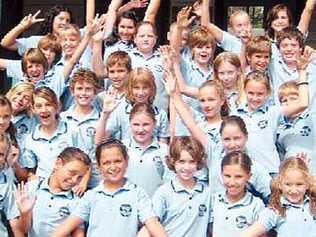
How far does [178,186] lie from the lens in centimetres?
552

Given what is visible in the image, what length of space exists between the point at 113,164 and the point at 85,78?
1.21m

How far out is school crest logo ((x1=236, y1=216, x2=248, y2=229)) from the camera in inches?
211

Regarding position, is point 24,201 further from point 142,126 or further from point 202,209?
point 202,209

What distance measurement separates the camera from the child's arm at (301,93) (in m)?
6.07

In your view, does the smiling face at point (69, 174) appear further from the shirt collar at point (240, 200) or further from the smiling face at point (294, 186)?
the smiling face at point (294, 186)

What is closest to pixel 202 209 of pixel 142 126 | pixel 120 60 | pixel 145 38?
pixel 142 126

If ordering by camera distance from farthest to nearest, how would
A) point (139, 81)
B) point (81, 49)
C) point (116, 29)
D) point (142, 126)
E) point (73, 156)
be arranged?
1. point (116, 29)
2. point (81, 49)
3. point (139, 81)
4. point (142, 126)
5. point (73, 156)

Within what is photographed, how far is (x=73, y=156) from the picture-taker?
5.66 metres

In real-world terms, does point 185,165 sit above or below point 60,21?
below

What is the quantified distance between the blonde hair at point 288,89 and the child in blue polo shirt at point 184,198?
1.06m

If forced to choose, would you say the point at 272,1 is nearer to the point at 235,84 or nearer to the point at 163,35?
the point at 163,35

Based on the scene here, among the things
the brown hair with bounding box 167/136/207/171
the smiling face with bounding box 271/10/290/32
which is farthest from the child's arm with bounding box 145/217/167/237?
the smiling face with bounding box 271/10/290/32

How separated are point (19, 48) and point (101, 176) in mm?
2711

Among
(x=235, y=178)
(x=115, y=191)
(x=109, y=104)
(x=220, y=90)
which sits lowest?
(x=115, y=191)
